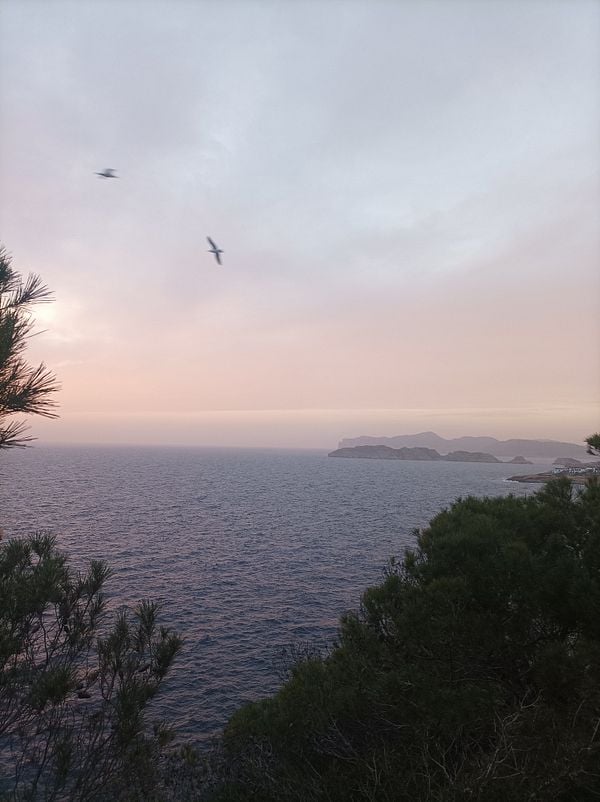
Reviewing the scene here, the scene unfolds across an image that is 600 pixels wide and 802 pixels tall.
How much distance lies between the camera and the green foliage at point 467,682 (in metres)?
8.56

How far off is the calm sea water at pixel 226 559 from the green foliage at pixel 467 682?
375 inches

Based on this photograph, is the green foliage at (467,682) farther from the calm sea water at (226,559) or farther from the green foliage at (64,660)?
the calm sea water at (226,559)

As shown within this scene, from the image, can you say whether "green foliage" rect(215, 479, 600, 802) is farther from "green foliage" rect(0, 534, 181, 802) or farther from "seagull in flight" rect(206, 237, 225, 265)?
"seagull in flight" rect(206, 237, 225, 265)

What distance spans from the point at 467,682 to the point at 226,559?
36.8 metres

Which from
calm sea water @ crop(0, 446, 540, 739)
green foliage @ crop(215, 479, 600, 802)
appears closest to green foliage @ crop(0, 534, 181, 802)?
→ calm sea water @ crop(0, 446, 540, 739)

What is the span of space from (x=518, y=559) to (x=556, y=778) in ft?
16.5

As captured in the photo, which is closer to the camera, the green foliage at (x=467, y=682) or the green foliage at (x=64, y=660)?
the green foliage at (x=64, y=660)

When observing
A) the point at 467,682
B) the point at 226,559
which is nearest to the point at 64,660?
the point at 467,682

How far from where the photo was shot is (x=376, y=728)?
12.3 m

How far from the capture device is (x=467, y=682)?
1042cm

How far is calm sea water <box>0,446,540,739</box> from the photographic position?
23.7m

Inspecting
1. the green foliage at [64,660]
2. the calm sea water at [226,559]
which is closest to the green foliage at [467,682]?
the green foliage at [64,660]

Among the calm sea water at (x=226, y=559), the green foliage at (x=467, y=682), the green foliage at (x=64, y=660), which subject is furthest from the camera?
the calm sea water at (x=226, y=559)

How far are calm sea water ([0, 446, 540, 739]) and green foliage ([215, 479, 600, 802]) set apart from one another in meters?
9.52
